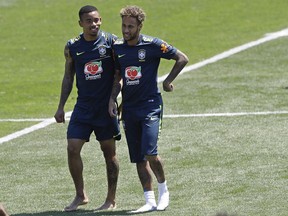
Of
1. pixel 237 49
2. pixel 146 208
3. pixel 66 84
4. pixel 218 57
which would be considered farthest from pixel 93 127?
pixel 237 49

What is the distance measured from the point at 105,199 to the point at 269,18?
762 inches

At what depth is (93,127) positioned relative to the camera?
12328 millimetres

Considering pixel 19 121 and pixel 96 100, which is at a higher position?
pixel 96 100

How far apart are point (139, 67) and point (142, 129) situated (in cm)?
65

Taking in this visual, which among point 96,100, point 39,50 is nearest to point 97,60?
point 96,100

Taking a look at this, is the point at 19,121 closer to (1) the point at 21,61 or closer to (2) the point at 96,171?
(2) the point at 96,171

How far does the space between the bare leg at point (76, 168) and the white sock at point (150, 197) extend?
0.77 metres

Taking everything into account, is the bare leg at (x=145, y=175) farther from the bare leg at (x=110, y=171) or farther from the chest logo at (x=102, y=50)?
the chest logo at (x=102, y=50)

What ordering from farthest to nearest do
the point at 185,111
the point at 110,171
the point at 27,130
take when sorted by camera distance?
1. the point at 185,111
2. the point at 27,130
3. the point at 110,171

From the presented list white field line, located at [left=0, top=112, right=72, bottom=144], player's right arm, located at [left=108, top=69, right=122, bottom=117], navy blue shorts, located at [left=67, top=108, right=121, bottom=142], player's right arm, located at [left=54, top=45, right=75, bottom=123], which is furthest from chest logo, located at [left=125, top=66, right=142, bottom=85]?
white field line, located at [left=0, top=112, right=72, bottom=144]

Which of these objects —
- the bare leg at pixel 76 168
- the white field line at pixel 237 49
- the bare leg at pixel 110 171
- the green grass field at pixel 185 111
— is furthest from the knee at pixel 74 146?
the white field line at pixel 237 49

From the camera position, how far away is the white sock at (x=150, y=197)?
1198 cm

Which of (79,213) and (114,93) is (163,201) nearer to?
(79,213)

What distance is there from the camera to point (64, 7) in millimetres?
34094
